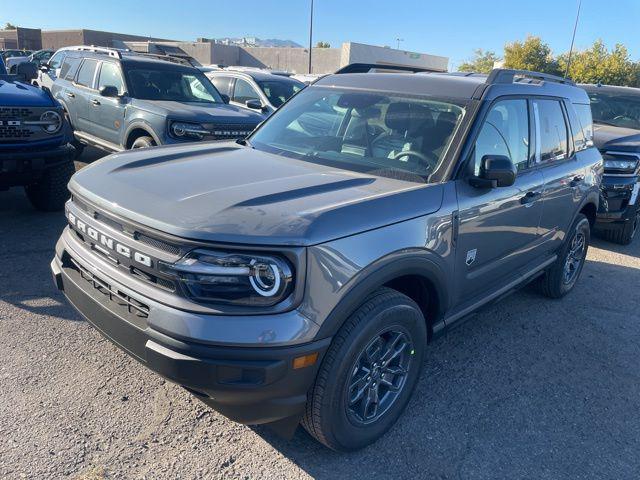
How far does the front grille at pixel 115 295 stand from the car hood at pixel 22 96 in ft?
11.0

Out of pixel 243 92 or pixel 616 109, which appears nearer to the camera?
pixel 616 109

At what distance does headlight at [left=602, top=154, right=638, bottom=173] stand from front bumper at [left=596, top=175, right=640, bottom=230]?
4.7 inches

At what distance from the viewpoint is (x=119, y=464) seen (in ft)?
8.51

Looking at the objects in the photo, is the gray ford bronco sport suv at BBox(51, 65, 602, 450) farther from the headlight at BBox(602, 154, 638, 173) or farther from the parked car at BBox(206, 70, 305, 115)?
the parked car at BBox(206, 70, 305, 115)

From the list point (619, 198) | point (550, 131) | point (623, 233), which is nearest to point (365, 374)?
point (550, 131)

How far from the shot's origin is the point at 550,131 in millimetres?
4242

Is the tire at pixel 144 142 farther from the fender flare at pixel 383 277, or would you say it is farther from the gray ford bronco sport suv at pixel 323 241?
the fender flare at pixel 383 277

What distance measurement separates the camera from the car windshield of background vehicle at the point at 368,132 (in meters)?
3.29

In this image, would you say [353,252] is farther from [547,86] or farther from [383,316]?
[547,86]

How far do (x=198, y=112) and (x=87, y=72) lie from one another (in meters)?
2.64

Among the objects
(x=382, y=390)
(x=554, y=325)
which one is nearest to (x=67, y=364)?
(x=382, y=390)

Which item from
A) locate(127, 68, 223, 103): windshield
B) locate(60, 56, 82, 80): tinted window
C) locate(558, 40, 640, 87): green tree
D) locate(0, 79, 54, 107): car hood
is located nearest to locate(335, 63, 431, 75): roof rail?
locate(0, 79, 54, 107): car hood

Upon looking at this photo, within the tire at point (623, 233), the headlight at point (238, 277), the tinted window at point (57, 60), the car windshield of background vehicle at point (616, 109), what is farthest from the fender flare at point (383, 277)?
the tinted window at point (57, 60)

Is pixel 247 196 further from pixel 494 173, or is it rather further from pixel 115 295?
pixel 494 173
